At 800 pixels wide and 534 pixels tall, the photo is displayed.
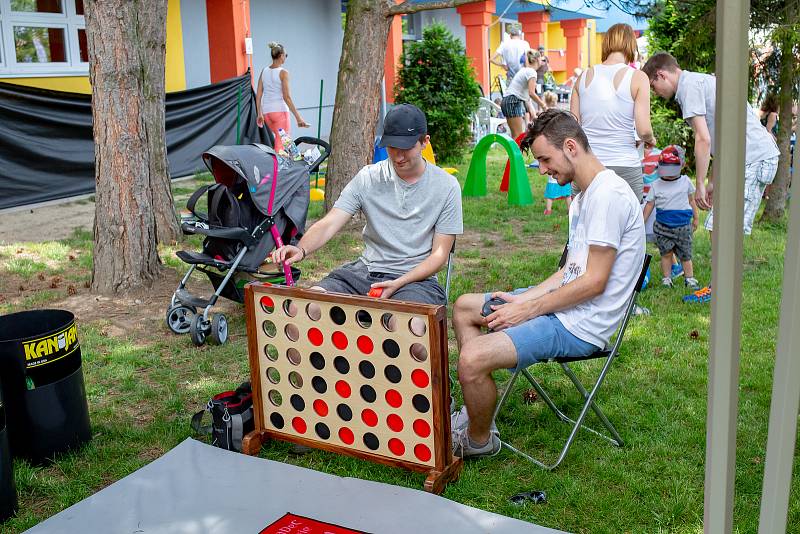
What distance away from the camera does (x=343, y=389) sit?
12.3 ft

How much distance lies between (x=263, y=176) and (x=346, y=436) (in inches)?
92.2

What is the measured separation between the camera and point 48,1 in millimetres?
11766

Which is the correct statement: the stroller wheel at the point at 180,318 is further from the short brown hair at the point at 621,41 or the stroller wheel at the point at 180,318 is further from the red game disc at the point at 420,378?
the short brown hair at the point at 621,41

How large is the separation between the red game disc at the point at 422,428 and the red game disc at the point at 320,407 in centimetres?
47

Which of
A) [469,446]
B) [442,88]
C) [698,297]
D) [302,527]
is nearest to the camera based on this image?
[302,527]

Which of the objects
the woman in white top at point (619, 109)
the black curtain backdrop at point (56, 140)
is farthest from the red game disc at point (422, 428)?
the black curtain backdrop at point (56, 140)

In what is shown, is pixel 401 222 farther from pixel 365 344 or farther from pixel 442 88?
pixel 442 88

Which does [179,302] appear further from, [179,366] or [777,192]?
[777,192]

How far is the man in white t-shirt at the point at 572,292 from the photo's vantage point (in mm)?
3557

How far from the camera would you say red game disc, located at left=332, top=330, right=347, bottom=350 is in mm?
3688

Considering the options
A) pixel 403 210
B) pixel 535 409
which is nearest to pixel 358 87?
pixel 403 210

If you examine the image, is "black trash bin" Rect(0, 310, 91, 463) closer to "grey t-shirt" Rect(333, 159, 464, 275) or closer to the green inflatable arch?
"grey t-shirt" Rect(333, 159, 464, 275)

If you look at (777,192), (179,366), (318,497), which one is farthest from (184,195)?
(318,497)

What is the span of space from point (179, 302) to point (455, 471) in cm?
286
